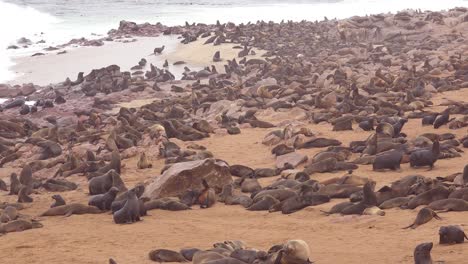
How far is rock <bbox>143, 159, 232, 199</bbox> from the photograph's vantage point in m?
9.17

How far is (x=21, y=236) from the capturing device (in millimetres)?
7762

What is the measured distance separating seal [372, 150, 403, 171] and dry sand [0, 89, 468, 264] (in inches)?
5.2

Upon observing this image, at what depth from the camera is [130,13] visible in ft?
146

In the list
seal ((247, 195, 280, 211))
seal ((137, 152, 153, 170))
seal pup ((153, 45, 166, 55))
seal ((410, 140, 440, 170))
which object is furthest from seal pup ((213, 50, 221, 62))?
seal ((247, 195, 280, 211))

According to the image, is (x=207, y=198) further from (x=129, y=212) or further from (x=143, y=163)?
(x=143, y=163)

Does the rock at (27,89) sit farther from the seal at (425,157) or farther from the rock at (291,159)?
the seal at (425,157)

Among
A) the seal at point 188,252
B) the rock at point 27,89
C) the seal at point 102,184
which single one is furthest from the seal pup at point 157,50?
the seal at point 188,252

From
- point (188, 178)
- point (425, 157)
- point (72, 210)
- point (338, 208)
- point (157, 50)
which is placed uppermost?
point (425, 157)

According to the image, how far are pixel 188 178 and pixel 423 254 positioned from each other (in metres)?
4.59

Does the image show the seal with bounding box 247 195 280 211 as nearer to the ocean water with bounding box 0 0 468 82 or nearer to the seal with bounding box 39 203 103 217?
the seal with bounding box 39 203 103 217

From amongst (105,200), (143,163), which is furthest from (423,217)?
(143,163)

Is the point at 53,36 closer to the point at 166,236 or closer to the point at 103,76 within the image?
the point at 103,76

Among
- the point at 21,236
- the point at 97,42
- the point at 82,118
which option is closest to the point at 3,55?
the point at 97,42

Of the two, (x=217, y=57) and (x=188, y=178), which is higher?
(x=188, y=178)
